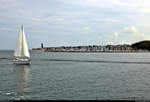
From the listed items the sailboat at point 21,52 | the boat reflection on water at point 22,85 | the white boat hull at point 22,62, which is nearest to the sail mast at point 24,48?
the sailboat at point 21,52

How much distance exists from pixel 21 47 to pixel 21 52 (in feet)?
6.85

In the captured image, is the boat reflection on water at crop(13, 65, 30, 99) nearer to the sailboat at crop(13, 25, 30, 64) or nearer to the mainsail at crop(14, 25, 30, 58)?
the sailboat at crop(13, 25, 30, 64)

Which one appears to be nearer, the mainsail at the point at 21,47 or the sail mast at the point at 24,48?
the sail mast at the point at 24,48

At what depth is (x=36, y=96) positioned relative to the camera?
92.5ft

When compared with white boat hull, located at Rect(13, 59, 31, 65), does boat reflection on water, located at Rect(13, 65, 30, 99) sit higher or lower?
lower

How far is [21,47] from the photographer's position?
92.9 metres

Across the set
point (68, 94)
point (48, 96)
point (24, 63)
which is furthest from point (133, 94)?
point (24, 63)

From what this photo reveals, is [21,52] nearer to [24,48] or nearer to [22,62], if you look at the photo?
[24,48]

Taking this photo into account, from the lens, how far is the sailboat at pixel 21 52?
91375 mm

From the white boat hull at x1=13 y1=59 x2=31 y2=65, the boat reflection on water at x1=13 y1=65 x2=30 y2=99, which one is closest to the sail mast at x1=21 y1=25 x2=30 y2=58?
the white boat hull at x1=13 y1=59 x2=31 y2=65

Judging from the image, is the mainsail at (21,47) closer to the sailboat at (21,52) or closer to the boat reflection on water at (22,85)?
the sailboat at (21,52)

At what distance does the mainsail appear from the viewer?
92188mm

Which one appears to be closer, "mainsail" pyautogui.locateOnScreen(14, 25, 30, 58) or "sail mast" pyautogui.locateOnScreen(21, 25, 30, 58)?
"sail mast" pyautogui.locateOnScreen(21, 25, 30, 58)

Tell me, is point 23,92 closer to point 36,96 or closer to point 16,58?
point 36,96
